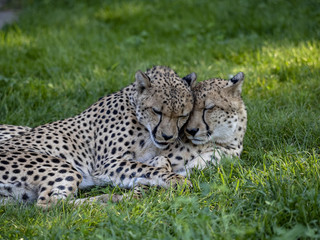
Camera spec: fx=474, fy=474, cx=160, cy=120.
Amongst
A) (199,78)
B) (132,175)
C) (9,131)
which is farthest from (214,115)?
(9,131)

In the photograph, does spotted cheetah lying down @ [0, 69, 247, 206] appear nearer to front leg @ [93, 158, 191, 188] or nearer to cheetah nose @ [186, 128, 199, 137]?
cheetah nose @ [186, 128, 199, 137]

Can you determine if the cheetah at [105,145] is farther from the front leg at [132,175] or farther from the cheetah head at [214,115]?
the cheetah head at [214,115]

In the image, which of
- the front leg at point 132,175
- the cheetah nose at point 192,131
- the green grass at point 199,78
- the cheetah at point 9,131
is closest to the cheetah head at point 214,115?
the cheetah nose at point 192,131

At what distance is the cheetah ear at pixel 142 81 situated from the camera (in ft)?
13.7

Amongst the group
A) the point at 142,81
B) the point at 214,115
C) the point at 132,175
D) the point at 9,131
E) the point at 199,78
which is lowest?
the point at 132,175

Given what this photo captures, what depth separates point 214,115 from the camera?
412cm

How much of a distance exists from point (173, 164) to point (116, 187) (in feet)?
1.77

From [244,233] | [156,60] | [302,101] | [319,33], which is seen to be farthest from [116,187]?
[319,33]

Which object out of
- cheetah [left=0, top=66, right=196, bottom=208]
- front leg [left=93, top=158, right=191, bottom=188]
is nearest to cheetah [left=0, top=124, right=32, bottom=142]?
cheetah [left=0, top=66, right=196, bottom=208]

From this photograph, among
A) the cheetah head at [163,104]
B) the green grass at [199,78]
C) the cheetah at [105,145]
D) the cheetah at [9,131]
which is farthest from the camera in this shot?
the cheetah at [9,131]

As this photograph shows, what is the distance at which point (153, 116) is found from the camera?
4117mm

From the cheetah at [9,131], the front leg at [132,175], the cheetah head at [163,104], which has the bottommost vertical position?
the front leg at [132,175]

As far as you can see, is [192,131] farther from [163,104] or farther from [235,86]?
[235,86]

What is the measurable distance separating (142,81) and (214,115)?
0.71m
